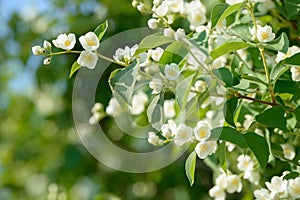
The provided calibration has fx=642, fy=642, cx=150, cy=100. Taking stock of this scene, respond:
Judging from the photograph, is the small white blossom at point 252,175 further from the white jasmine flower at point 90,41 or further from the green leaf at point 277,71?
the white jasmine flower at point 90,41

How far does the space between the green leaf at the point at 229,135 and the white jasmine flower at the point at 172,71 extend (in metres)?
0.09

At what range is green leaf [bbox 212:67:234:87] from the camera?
33.1 inches

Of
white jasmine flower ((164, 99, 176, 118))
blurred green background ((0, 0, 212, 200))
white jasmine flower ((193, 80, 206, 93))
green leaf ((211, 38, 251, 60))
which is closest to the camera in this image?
green leaf ((211, 38, 251, 60))

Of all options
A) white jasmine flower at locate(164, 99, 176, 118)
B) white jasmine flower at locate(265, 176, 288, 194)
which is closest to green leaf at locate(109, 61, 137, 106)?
white jasmine flower at locate(265, 176, 288, 194)

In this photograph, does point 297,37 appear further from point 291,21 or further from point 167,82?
point 167,82

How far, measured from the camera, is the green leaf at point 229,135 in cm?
79

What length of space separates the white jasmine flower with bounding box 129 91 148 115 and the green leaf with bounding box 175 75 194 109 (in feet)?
1.18

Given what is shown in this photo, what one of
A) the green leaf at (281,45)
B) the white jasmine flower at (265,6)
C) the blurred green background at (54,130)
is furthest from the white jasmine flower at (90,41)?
the blurred green background at (54,130)

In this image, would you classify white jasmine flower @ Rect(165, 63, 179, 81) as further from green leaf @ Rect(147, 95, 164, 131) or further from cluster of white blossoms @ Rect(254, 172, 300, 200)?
cluster of white blossoms @ Rect(254, 172, 300, 200)

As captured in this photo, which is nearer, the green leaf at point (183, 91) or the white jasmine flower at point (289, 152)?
the green leaf at point (183, 91)

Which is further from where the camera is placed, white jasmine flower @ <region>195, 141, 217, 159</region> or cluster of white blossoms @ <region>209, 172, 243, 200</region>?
cluster of white blossoms @ <region>209, 172, 243, 200</region>

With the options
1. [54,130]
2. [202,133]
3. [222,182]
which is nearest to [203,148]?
Result: [202,133]

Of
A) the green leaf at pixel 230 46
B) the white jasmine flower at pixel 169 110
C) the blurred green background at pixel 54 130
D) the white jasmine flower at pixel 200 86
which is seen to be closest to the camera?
the green leaf at pixel 230 46

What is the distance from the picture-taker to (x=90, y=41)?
809 mm
